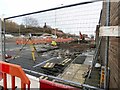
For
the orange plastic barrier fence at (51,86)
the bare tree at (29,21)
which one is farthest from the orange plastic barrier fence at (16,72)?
the bare tree at (29,21)

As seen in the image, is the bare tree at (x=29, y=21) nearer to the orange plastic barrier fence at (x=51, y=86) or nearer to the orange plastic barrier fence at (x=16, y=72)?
the orange plastic barrier fence at (x=16, y=72)

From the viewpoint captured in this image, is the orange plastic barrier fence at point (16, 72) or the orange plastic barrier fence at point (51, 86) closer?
the orange plastic barrier fence at point (51, 86)

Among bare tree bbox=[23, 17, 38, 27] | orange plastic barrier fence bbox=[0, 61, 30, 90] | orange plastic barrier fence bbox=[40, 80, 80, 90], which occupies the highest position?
bare tree bbox=[23, 17, 38, 27]

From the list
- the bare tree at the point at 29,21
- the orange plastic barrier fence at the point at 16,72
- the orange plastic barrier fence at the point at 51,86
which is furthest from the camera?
the bare tree at the point at 29,21

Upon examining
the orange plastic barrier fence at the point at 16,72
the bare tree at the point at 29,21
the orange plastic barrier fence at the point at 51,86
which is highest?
the bare tree at the point at 29,21

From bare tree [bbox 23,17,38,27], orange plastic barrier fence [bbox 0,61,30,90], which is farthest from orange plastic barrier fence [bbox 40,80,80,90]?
bare tree [bbox 23,17,38,27]

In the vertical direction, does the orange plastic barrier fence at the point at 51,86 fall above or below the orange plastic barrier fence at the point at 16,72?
below

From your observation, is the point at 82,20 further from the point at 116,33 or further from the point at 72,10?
the point at 116,33

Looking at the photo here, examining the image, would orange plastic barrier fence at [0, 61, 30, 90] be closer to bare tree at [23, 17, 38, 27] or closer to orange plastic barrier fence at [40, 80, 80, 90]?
orange plastic barrier fence at [40, 80, 80, 90]

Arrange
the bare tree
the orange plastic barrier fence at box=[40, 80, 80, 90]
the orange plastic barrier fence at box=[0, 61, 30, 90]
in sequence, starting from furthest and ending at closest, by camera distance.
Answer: the bare tree, the orange plastic barrier fence at box=[0, 61, 30, 90], the orange plastic barrier fence at box=[40, 80, 80, 90]

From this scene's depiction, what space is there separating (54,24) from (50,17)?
10.4 inches

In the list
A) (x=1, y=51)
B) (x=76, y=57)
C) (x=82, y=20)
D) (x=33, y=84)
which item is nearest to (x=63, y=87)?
(x=33, y=84)

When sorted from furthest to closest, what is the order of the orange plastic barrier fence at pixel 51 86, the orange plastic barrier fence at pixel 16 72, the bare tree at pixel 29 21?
the bare tree at pixel 29 21
the orange plastic barrier fence at pixel 16 72
the orange plastic barrier fence at pixel 51 86

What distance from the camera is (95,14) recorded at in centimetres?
417
